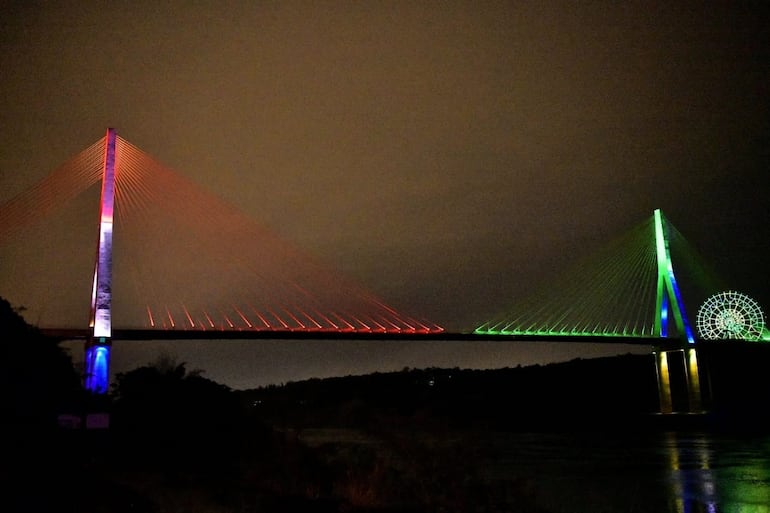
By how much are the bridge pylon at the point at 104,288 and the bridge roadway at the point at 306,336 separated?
1859mm

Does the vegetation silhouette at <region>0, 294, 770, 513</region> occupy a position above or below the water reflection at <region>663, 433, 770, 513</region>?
above

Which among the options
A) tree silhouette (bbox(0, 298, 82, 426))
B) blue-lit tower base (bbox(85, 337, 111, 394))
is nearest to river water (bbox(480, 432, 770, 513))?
tree silhouette (bbox(0, 298, 82, 426))

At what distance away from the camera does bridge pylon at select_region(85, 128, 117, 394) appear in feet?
108

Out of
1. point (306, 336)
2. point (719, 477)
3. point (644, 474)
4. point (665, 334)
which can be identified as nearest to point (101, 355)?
point (306, 336)

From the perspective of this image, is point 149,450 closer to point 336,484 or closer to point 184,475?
point 184,475

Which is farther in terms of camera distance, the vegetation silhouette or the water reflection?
the water reflection

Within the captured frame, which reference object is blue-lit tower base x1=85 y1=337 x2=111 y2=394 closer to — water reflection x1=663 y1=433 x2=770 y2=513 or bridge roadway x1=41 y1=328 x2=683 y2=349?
bridge roadway x1=41 y1=328 x2=683 y2=349

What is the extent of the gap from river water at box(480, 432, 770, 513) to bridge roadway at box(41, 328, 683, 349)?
29.7ft

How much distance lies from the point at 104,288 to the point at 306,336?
12.4m

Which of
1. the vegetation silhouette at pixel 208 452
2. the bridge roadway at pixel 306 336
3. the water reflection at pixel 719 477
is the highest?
the bridge roadway at pixel 306 336

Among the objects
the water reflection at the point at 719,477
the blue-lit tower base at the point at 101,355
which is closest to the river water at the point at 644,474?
the water reflection at the point at 719,477

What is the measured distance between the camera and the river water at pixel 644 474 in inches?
639

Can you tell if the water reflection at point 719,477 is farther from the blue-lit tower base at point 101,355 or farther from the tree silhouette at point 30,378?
the blue-lit tower base at point 101,355

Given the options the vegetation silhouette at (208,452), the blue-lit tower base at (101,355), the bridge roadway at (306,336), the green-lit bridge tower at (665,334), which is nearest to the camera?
the vegetation silhouette at (208,452)
